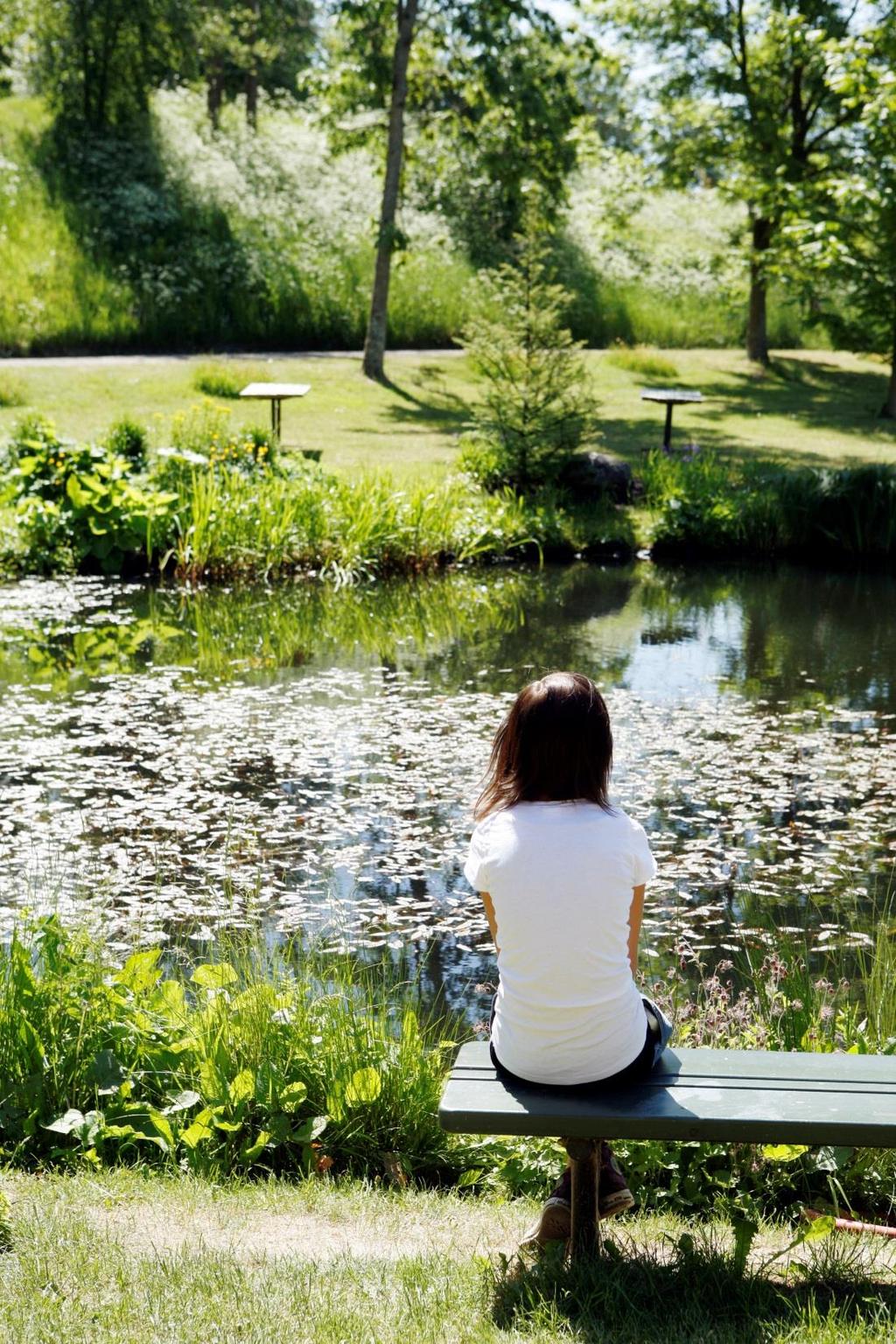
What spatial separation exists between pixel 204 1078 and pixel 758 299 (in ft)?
83.1

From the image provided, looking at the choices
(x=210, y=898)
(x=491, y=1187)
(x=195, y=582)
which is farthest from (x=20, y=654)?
(x=491, y=1187)

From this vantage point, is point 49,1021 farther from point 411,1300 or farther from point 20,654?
point 20,654

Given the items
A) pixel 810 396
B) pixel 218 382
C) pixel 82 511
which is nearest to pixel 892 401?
pixel 810 396

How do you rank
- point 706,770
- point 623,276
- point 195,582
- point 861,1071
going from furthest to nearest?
1. point 623,276
2. point 195,582
3. point 706,770
4. point 861,1071

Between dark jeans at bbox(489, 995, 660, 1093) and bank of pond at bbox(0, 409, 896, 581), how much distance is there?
10.5 meters

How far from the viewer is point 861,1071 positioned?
347 centimetres

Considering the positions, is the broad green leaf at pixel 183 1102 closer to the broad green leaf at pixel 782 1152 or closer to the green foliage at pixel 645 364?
the broad green leaf at pixel 782 1152

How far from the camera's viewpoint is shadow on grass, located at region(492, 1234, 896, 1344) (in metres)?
2.96

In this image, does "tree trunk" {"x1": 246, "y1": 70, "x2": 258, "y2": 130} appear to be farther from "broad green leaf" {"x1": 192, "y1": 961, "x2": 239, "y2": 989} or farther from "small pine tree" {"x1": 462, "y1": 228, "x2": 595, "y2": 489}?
"broad green leaf" {"x1": 192, "y1": 961, "x2": 239, "y2": 989}

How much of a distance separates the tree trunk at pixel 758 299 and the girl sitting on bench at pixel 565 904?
22.8 meters

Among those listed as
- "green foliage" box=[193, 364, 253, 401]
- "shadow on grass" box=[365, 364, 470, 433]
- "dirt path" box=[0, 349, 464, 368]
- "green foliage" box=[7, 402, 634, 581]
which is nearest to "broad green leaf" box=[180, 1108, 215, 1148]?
"green foliage" box=[7, 402, 634, 581]

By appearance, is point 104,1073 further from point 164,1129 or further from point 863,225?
point 863,225

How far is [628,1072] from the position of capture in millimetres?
3391

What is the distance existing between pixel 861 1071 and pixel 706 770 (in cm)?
515
